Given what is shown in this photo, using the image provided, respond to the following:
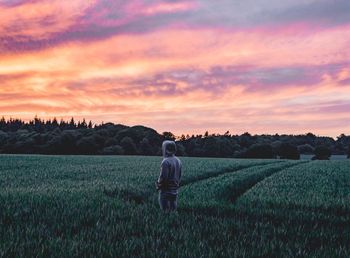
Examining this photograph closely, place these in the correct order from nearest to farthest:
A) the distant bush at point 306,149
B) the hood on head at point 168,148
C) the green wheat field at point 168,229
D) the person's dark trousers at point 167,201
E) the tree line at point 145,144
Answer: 1. the green wheat field at point 168,229
2. the hood on head at point 168,148
3. the person's dark trousers at point 167,201
4. the tree line at point 145,144
5. the distant bush at point 306,149

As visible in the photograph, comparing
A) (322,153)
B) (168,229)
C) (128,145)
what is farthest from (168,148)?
(322,153)

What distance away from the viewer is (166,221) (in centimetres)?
866

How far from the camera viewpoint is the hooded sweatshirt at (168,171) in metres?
9.41

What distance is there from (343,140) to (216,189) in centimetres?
12477

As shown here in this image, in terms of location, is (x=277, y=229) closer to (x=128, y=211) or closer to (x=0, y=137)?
(x=128, y=211)

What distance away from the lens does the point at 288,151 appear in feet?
322

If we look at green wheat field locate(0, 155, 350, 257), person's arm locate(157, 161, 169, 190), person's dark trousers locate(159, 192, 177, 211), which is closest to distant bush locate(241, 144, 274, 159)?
green wheat field locate(0, 155, 350, 257)

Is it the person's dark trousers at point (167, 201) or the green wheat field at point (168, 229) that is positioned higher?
the person's dark trousers at point (167, 201)

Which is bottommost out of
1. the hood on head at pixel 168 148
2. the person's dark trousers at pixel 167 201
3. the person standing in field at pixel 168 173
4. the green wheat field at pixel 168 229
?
the green wheat field at pixel 168 229

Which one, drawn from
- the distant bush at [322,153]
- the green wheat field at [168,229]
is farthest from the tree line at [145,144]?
the green wheat field at [168,229]

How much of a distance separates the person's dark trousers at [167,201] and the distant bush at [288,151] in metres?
90.9

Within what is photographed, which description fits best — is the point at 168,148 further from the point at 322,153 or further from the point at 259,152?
the point at 322,153

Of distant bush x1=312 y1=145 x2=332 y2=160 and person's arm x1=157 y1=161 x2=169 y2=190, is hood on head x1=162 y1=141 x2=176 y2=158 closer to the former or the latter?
person's arm x1=157 y1=161 x2=169 y2=190

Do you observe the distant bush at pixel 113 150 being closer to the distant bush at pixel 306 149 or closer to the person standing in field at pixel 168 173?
the distant bush at pixel 306 149
